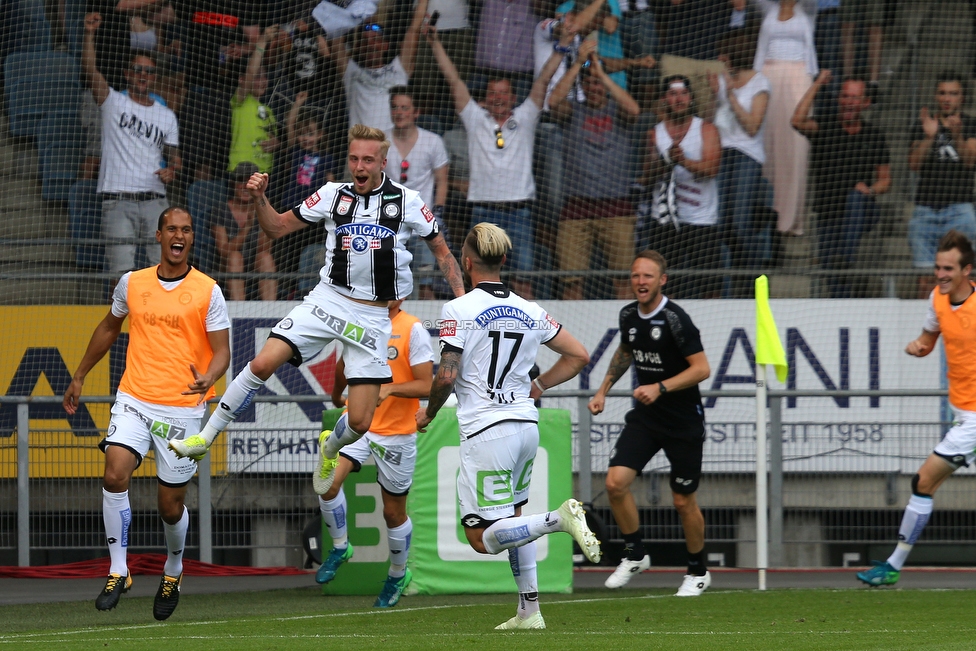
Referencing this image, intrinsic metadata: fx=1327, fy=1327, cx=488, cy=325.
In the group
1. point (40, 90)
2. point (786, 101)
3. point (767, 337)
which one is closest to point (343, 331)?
point (767, 337)

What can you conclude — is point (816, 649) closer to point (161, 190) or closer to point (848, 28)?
point (161, 190)

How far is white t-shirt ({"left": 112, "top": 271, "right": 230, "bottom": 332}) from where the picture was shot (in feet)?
27.3

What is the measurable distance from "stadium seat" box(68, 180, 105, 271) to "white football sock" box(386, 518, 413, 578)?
5.43 m

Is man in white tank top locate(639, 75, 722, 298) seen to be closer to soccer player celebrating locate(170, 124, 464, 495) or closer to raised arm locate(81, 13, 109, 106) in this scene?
raised arm locate(81, 13, 109, 106)

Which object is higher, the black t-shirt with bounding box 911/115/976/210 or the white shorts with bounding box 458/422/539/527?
the black t-shirt with bounding box 911/115/976/210

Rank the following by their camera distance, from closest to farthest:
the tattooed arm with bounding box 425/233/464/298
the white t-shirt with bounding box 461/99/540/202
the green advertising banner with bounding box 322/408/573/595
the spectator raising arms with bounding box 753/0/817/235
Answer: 1. the tattooed arm with bounding box 425/233/464/298
2. the green advertising banner with bounding box 322/408/573/595
3. the white t-shirt with bounding box 461/99/540/202
4. the spectator raising arms with bounding box 753/0/817/235

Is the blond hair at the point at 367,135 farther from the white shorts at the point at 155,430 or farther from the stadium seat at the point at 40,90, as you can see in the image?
the stadium seat at the point at 40,90

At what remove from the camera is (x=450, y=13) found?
48.1 feet

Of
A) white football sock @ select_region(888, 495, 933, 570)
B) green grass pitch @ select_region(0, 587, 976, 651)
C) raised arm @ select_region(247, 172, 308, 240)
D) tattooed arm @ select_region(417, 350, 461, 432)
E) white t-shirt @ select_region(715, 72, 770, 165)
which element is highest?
white t-shirt @ select_region(715, 72, 770, 165)

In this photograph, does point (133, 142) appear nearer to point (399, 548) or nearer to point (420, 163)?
point (420, 163)

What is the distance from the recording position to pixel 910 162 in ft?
47.6

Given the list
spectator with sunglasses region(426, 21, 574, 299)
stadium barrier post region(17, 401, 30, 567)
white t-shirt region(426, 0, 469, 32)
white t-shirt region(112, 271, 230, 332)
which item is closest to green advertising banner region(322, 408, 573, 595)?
white t-shirt region(112, 271, 230, 332)

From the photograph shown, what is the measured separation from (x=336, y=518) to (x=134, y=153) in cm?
588

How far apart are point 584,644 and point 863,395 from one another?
6324 mm
